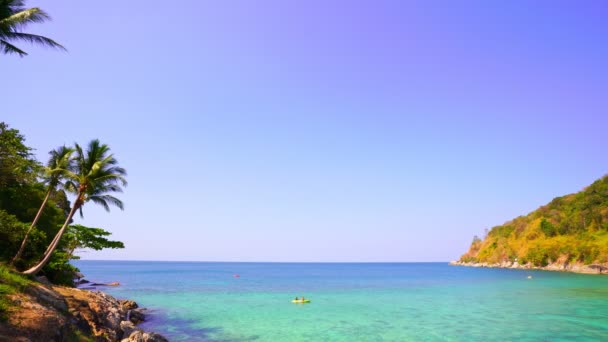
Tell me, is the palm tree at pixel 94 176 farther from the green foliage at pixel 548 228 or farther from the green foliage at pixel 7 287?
the green foliage at pixel 548 228

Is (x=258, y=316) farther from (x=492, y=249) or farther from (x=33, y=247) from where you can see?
(x=492, y=249)

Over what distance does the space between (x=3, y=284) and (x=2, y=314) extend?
3.57 metres

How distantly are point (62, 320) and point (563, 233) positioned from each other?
6316 inches

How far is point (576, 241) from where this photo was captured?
120312 mm

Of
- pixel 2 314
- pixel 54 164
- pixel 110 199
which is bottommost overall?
pixel 2 314

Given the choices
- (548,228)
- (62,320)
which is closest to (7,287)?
(62,320)

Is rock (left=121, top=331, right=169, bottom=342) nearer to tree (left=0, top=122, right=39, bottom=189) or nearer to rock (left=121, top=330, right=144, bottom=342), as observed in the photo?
rock (left=121, top=330, right=144, bottom=342)

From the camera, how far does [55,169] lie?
73.9 ft

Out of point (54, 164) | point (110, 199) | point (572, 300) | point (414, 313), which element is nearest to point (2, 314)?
point (110, 199)

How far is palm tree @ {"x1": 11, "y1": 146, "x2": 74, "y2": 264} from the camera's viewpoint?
23.0m

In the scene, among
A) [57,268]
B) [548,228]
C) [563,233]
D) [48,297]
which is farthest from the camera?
[548,228]

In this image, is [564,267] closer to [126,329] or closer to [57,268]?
[126,329]

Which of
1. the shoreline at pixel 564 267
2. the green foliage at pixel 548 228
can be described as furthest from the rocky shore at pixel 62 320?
the green foliage at pixel 548 228

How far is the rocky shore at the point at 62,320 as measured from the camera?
13.0m
